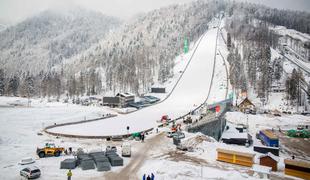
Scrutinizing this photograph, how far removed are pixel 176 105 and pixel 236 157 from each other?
1824 inches

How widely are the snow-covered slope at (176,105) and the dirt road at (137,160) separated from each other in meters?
7.44

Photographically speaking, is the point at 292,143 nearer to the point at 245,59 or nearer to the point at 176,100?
the point at 176,100

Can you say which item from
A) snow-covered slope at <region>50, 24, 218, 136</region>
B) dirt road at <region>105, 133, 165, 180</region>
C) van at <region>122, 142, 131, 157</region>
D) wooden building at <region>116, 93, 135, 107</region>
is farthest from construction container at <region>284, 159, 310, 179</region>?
wooden building at <region>116, 93, 135, 107</region>

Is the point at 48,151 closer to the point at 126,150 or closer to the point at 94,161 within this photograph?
the point at 94,161

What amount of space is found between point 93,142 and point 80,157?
29.3ft

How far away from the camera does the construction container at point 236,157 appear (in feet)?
86.8

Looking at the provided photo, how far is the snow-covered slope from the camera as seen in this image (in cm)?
4269

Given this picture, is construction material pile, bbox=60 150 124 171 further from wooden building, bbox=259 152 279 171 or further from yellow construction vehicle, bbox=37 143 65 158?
wooden building, bbox=259 152 279 171

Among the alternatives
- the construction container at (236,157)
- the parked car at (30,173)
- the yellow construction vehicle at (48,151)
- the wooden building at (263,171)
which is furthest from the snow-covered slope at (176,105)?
the wooden building at (263,171)

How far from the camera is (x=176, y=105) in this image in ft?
241

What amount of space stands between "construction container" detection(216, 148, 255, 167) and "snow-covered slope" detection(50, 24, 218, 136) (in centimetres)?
1836

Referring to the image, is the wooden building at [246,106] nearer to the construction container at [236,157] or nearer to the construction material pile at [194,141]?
the construction material pile at [194,141]

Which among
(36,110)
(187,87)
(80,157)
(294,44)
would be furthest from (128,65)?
(294,44)

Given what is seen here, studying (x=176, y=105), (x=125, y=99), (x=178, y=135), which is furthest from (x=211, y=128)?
(x=125, y=99)
